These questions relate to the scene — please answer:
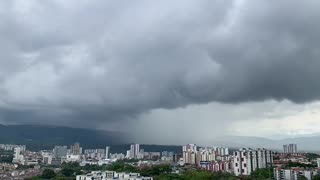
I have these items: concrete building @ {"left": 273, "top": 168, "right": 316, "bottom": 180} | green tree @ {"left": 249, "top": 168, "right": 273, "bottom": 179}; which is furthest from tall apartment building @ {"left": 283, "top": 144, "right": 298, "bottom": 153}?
concrete building @ {"left": 273, "top": 168, "right": 316, "bottom": 180}

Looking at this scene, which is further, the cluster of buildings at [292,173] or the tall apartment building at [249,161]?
the tall apartment building at [249,161]

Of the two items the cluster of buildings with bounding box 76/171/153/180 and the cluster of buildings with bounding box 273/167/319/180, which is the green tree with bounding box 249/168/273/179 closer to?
the cluster of buildings with bounding box 273/167/319/180

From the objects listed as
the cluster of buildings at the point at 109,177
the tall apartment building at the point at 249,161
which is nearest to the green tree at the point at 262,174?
the tall apartment building at the point at 249,161

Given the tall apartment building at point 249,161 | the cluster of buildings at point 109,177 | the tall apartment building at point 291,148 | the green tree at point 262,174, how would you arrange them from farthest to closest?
1. the tall apartment building at point 291,148
2. the tall apartment building at point 249,161
3. the green tree at point 262,174
4. the cluster of buildings at point 109,177

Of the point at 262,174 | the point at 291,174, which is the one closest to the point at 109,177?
Result: the point at 262,174

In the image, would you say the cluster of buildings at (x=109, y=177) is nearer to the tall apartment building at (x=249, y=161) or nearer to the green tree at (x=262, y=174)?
the green tree at (x=262, y=174)

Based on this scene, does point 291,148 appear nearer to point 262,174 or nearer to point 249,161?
point 249,161

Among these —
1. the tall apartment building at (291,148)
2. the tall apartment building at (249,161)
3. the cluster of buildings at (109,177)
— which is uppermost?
the tall apartment building at (291,148)

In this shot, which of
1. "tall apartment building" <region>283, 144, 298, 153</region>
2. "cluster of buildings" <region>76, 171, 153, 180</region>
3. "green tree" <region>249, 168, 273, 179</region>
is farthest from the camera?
"tall apartment building" <region>283, 144, 298, 153</region>

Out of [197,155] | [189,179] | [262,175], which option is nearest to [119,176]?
[189,179]
